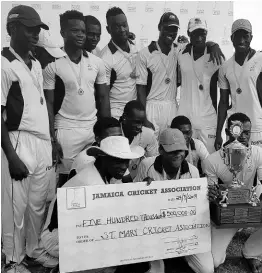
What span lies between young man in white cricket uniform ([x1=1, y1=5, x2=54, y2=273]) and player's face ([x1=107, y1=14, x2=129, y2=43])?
121 centimetres

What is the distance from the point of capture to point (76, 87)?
11.5 ft

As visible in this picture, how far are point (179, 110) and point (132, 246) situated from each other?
208 centimetres

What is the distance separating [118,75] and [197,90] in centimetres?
95

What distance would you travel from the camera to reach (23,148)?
2924 mm

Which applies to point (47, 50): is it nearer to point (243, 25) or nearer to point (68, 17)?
point (68, 17)

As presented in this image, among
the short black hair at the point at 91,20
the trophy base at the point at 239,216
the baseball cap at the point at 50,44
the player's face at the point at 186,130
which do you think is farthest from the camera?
the short black hair at the point at 91,20

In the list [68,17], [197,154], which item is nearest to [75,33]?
[68,17]

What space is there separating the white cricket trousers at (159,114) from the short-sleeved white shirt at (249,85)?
739mm

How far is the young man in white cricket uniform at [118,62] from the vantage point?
13.0 ft

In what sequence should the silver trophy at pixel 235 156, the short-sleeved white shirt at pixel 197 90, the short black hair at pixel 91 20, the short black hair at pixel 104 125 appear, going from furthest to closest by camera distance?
the short-sleeved white shirt at pixel 197 90 < the short black hair at pixel 91 20 < the short black hair at pixel 104 125 < the silver trophy at pixel 235 156

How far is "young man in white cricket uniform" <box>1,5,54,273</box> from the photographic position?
9.30 ft

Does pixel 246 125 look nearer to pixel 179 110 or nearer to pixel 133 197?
pixel 179 110

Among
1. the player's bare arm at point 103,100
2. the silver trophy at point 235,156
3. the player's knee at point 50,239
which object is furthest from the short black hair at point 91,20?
the player's knee at point 50,239

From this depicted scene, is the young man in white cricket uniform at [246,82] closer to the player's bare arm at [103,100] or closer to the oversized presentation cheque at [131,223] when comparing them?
the player's bare arm at [103,100]
